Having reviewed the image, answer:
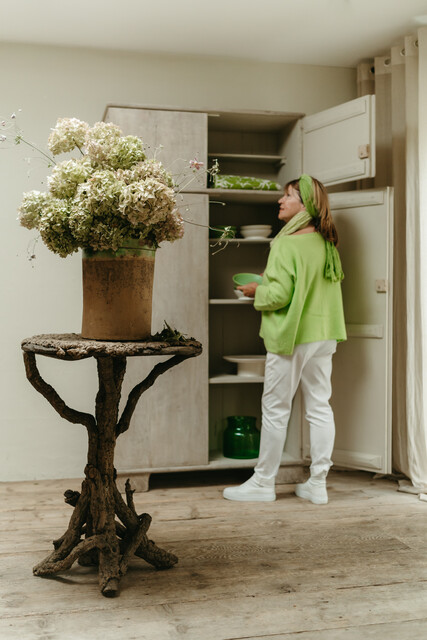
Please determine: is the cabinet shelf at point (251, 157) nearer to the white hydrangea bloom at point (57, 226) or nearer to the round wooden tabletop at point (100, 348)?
the white hydrangea bloom at point (57, 226)

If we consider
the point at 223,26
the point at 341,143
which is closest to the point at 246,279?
the point at 341,143

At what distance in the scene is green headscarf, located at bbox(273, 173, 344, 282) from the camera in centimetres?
328

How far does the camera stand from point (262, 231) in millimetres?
3664

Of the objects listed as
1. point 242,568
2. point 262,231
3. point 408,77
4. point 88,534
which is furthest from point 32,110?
point 242,568

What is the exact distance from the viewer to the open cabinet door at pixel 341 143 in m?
3.32

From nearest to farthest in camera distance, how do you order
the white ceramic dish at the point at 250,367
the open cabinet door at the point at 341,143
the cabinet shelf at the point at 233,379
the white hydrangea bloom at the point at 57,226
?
the white hydrangea bloom at the point at 57,226 < the open cabinet door at the point at 341,143 < the cabinet shelf at the point at 233,379 < the white ceramic dish at the point at 250,367

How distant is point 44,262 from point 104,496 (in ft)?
6.12

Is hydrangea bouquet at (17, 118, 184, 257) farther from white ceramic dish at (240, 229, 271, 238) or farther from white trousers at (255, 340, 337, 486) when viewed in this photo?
white ceramic dish at (240, 229, 271, 238)

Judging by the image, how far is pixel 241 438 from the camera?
11.9 feet

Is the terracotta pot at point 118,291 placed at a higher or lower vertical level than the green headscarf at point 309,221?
lower

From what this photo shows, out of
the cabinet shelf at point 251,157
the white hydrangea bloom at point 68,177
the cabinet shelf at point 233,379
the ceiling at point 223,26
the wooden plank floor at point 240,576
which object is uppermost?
the ceiling at point 223,26

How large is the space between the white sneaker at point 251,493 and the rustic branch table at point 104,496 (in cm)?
95

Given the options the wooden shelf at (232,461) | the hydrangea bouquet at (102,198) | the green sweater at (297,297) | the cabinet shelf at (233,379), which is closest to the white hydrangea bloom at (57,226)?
the hydrangea bouquet at (102,198)

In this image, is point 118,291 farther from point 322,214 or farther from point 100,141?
point 322,214
